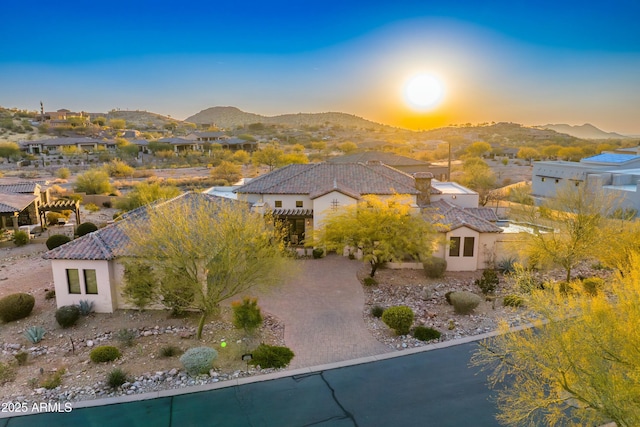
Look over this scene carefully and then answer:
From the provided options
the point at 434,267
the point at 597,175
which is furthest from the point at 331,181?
the point at 597,175

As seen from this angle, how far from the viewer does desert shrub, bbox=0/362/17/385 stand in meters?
15.8

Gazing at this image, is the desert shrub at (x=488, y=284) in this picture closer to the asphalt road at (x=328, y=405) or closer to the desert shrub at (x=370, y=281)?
the desert shrub at (x=370, y=281)

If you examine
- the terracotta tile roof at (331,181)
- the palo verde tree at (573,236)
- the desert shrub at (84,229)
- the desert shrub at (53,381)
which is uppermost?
the terracotta tile roof at (331,181)

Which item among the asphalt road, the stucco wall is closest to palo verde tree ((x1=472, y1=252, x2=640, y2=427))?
the asphalt road

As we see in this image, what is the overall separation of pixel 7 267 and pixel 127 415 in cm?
2023

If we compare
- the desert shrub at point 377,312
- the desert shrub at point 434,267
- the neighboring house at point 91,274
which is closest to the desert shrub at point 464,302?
the desert shrub at point 377,312

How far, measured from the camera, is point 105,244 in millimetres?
21422

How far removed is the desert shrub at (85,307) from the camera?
815 inches

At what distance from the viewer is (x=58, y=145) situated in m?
98.4

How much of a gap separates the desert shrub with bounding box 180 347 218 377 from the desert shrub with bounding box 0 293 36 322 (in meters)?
10.1

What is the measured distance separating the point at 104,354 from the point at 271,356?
6424 mm

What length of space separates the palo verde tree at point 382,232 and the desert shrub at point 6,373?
15.2 meters

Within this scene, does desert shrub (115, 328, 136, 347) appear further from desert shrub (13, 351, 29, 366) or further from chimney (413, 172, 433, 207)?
chimney (413, 172, 433, 207)

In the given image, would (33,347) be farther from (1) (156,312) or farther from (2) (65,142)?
(2) (65,142)
